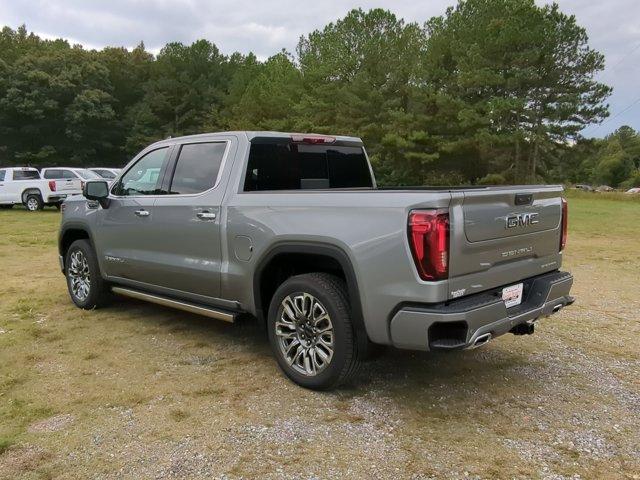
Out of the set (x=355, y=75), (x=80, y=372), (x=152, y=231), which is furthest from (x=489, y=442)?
(x=355, y=75)

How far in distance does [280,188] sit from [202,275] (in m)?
0.96

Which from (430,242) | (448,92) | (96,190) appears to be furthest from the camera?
(448,92)

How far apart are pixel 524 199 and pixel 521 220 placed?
14 centimetres

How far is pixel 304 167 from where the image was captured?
16.0 feet

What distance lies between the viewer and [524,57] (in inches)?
1169

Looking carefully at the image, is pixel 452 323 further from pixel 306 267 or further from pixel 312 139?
pixel 312 139

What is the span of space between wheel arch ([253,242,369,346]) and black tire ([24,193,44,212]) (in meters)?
18.5

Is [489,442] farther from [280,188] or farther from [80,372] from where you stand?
[80,372]

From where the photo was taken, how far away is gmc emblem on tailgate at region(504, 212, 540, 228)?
3602mm

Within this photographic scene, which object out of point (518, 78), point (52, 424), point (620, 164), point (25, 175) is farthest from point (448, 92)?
point (620, 164)

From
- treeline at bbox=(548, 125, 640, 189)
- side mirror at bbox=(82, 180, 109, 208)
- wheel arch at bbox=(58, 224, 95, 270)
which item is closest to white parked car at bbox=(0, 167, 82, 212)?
wheel arch at bbox=(58, 224, 95, 270)

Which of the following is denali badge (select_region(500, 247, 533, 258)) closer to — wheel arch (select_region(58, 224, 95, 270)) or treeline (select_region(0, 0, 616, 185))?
wheel arch (select_region(58, 224, 95, 270))

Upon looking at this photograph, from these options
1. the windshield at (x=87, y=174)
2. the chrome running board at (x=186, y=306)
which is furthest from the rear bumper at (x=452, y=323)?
the windshield at (x=87, y=174)

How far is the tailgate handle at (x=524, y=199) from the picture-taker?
3.67m
